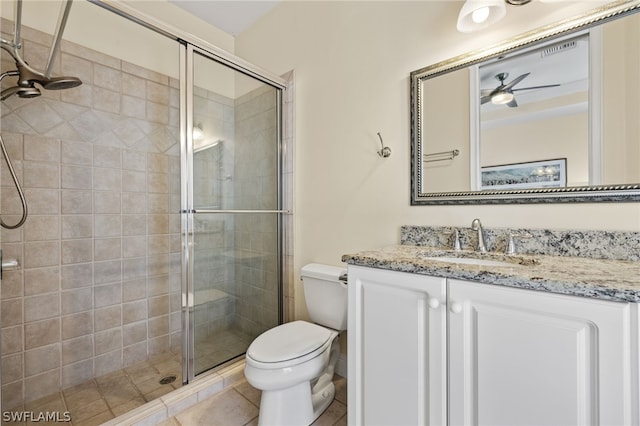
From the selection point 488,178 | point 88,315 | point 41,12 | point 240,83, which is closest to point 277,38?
point 240,83

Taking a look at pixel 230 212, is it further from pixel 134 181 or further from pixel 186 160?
pixel 134 181

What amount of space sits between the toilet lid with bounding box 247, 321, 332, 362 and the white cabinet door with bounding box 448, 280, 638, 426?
0.67 m

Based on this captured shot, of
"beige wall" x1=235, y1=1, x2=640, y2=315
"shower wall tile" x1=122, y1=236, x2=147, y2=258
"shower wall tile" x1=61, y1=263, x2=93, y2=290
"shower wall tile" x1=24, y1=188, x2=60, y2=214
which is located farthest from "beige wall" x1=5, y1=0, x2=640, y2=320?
"shower wall tile" x1=61, y1=263, x2=93, y2=290

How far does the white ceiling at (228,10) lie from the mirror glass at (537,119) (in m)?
1.54

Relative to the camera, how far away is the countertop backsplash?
3.34 feet

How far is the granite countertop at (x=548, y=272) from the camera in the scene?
0.71 metres

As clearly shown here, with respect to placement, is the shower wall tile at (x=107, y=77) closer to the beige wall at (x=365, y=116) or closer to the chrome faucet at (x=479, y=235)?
the beige wall at (x=365, y=116)

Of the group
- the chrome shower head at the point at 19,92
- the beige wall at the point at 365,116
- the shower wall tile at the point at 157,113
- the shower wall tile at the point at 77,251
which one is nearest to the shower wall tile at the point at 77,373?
the shower wall tile at the point at 77,251

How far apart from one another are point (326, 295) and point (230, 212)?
0.81 meters

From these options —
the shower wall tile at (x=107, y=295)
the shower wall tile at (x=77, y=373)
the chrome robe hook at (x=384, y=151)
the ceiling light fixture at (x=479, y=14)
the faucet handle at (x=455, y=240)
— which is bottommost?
the shower wall tile at (x=77, y=373)

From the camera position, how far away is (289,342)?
1438mm

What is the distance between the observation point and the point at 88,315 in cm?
185

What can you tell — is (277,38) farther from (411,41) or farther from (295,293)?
(295,293)

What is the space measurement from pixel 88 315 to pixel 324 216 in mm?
1646
